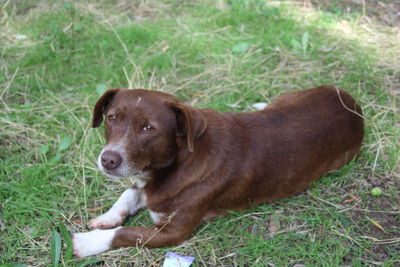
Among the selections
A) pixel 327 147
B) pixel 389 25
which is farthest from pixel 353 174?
pixel 389 25

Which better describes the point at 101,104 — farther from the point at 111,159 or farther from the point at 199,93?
the point at 199,93

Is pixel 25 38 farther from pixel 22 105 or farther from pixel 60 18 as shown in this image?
pixel 22 105

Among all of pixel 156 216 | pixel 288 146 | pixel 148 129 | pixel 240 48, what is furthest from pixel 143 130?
pixel 240 48

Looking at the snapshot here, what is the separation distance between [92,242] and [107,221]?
0.28m

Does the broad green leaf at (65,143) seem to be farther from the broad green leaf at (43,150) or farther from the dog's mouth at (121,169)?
the dog's mouth at (121,169)

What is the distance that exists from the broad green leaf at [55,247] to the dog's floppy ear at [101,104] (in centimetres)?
90

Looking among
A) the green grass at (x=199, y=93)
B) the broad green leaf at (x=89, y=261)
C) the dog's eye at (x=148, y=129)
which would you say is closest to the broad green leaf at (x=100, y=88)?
the green grass at (x=199, y=93)

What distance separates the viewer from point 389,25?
19.7 ft

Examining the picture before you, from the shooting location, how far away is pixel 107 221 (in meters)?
3.47

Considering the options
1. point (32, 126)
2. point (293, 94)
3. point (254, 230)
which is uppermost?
point (293, 94)

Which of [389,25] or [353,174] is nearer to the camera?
[353,174]

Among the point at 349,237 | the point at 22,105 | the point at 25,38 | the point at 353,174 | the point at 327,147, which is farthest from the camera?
the point at 25,38

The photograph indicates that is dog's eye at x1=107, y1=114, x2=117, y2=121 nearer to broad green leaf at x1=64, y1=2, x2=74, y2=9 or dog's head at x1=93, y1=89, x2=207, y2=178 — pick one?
dog's head at x1=93, y1=89, x2=207, y2=178

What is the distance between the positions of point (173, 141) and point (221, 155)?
0.42 m
